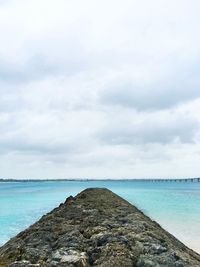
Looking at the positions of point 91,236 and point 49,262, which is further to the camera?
point 91,236

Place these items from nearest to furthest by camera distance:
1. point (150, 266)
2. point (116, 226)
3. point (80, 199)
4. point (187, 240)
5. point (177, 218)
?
point (150, 266) < point (116, 226) < point (80, 199) < point (187, 240) < point (177, 218)

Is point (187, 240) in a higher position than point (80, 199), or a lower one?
lower

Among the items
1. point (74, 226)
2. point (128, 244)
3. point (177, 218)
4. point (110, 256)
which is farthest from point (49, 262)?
point (177, 218)

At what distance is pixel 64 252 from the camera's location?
876 cm

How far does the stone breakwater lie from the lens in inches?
327

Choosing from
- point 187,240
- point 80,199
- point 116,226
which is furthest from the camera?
point 187,240

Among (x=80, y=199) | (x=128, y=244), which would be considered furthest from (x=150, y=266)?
(x=80, y=199)

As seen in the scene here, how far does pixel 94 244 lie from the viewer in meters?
9.29

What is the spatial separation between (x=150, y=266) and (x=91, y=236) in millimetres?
2171

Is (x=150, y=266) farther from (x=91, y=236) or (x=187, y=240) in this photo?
(x=187, y=240)

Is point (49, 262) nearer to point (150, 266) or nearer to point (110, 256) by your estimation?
point (110, 256)

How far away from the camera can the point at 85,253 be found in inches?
347

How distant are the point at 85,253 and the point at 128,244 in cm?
90

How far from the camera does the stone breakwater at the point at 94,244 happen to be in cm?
830
